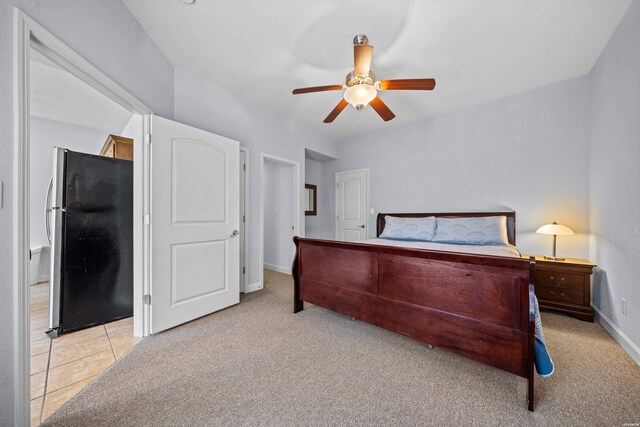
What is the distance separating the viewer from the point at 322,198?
17.3 ft

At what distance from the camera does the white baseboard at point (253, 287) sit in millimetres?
3304

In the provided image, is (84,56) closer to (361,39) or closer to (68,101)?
(361,39)

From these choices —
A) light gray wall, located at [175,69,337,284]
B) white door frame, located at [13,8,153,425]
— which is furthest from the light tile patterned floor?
light gray wall, located at [175,69,337,284]

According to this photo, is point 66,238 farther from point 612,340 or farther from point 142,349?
point 612,340

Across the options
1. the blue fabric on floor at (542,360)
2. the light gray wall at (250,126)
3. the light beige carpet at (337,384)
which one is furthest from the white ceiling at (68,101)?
the blue fabric on floor at (542,360)

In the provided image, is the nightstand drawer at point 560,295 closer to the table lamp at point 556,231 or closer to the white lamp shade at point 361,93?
the table lamp at point 556,231

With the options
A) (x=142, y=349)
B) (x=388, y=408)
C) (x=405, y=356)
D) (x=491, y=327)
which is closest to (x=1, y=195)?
(x=142, y=349)

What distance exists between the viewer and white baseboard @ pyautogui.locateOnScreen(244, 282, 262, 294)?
3304mm

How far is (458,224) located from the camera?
3.16m

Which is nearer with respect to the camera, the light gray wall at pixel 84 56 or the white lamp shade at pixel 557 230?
the light gray wall at pixel 84 56

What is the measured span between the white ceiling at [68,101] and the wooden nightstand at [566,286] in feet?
16.9

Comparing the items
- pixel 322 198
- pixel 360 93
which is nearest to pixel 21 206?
pixel 360 93

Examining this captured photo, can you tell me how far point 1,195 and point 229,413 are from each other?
1480 mm

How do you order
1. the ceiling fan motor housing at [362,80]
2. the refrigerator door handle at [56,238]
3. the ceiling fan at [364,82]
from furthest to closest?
1. the refrigerator door handle at [56,238]
2. the ceiling fan motor housing at [362,80]
3. the ceiling fan at [364,82]
